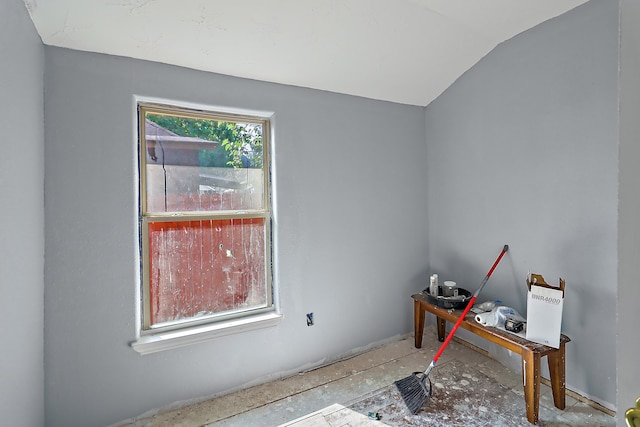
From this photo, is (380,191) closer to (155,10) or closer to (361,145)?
(361,145)

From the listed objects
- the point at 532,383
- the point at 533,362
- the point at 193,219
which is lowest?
the point at 532,383

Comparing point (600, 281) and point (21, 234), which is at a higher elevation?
point (21, 234)

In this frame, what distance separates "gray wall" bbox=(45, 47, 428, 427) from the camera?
1699mm

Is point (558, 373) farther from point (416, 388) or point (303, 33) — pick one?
point (303, 33)

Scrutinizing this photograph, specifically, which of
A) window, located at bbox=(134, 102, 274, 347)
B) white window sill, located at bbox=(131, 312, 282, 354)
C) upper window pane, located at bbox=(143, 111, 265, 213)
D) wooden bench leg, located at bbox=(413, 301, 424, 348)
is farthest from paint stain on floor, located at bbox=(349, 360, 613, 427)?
upper window pane, located at bbox=(143, 111, 265, 213)

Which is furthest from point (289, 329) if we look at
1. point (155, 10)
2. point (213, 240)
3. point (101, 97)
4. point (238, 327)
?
point (155, 10)

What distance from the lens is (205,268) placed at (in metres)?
2.12

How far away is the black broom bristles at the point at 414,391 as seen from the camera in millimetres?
1890

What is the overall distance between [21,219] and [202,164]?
3.18 feet

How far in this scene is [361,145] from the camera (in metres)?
2.61

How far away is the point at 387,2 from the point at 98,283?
7.70 feet

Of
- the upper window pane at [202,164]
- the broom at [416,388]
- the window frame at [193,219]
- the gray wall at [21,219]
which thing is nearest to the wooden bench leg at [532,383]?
the broom at [416,388]

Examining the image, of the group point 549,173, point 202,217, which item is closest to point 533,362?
point 549,173

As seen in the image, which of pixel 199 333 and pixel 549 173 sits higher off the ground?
pixel 549 173
